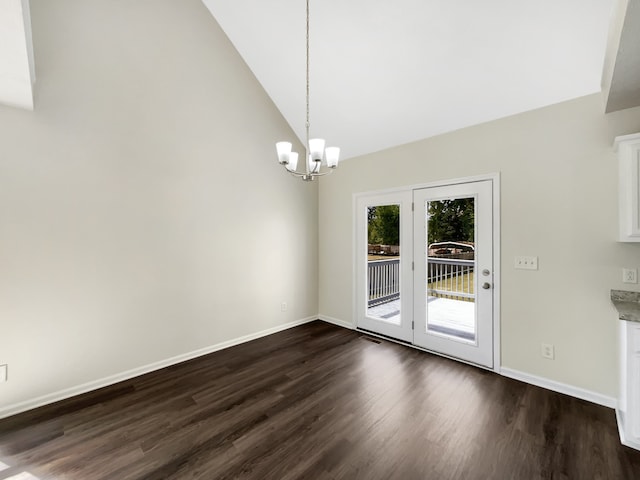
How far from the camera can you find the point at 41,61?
2.32 meters

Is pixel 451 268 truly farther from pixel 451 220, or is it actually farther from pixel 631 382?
pixel 631 382

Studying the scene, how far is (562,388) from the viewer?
2486mm

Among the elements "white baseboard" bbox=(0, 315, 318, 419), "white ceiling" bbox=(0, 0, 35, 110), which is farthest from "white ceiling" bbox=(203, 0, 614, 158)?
"white baseboard" bbox=(0, 315, 318, 419)

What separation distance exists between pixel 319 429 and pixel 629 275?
8.77ft

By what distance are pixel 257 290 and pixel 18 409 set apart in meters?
2.34

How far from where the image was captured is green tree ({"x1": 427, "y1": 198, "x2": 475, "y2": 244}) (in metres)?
3.06

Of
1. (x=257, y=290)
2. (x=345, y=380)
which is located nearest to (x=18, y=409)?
→ (x=257, y=290)

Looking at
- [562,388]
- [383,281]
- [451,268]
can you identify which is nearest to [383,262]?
[383,281]

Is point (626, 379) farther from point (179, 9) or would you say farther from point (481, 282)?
point (179, 9)

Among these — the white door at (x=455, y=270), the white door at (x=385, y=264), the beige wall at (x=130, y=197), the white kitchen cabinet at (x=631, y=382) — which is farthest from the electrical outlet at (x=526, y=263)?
the beige wall at (x=130, y=197)

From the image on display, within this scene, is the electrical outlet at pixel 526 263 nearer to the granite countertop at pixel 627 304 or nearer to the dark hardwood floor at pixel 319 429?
the granite countertop at pixel 627 304

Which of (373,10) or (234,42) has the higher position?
(234,42)

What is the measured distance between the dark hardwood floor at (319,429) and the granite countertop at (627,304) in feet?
2.87

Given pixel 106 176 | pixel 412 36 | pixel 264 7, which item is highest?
pixel 264 7
